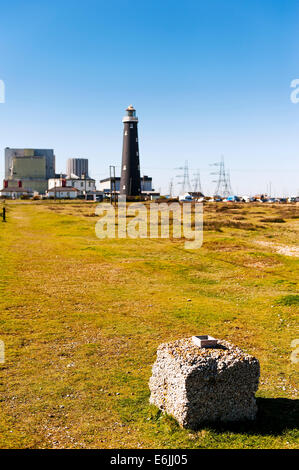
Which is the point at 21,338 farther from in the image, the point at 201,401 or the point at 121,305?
the point at 201,401

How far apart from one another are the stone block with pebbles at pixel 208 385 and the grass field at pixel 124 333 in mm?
263

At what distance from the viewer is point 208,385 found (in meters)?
8.02

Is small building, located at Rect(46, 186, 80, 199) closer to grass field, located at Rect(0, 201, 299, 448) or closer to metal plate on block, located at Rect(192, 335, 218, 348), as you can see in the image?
grass field, located at Rect(0, 201, 299, 448)

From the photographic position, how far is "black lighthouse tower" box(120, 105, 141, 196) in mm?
98812

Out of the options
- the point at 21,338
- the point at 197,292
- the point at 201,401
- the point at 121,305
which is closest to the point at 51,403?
the point at 201,401

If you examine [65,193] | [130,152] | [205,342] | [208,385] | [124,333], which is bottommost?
[124,333]

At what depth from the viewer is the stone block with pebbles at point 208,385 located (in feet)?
26.0

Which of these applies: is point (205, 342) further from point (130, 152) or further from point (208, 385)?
point (130, 152)

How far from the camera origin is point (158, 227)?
47.2 metres

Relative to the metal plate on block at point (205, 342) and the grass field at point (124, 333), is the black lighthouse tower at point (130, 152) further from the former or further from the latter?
the metal plate on block at point (205, 342)

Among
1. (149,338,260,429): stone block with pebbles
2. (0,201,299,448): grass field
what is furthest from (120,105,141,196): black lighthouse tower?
(149,338,260,429): stone block with pebbles

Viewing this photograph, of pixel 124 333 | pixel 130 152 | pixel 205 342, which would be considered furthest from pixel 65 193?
pixel 205 342

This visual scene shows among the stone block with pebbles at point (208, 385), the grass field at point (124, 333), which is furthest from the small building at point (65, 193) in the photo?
the stone block with pebbles at point (208, 385)

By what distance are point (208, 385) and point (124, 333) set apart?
559cm
